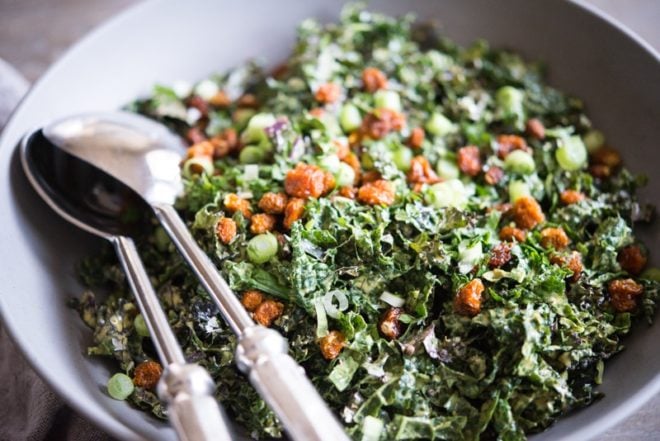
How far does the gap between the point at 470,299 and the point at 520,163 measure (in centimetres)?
94

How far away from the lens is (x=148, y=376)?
8.47 feet

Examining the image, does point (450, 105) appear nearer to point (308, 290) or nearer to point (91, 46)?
point (308, 290)

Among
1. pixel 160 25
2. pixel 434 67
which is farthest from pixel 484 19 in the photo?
pixel 160 25

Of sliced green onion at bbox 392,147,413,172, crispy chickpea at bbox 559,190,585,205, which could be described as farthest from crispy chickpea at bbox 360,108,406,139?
crispy chickpea at bbox 559,190,585,205

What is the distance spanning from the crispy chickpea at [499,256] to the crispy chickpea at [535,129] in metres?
0.86

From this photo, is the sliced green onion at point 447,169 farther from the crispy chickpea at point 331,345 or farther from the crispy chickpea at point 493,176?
the crispy chickpea at point 331,345

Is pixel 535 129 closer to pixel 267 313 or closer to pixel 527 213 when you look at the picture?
pixel 527 213

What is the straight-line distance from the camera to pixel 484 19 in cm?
372

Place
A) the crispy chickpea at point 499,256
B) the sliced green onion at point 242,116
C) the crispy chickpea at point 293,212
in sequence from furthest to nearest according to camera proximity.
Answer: the sliced green onion at point 242,116, the crispy chickpea at point 293,212, the crispy chickpea at point 499,256

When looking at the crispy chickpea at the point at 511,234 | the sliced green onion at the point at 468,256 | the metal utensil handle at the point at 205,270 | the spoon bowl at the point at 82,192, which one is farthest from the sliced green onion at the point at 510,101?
the spoon bowl at the point at 82,192

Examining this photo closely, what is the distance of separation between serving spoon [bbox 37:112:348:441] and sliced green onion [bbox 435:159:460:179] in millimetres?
1189

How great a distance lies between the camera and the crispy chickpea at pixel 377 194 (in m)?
2.81

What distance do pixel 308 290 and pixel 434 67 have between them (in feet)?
5.34

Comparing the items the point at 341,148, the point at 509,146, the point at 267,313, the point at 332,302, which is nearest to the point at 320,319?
the point at 332,302
